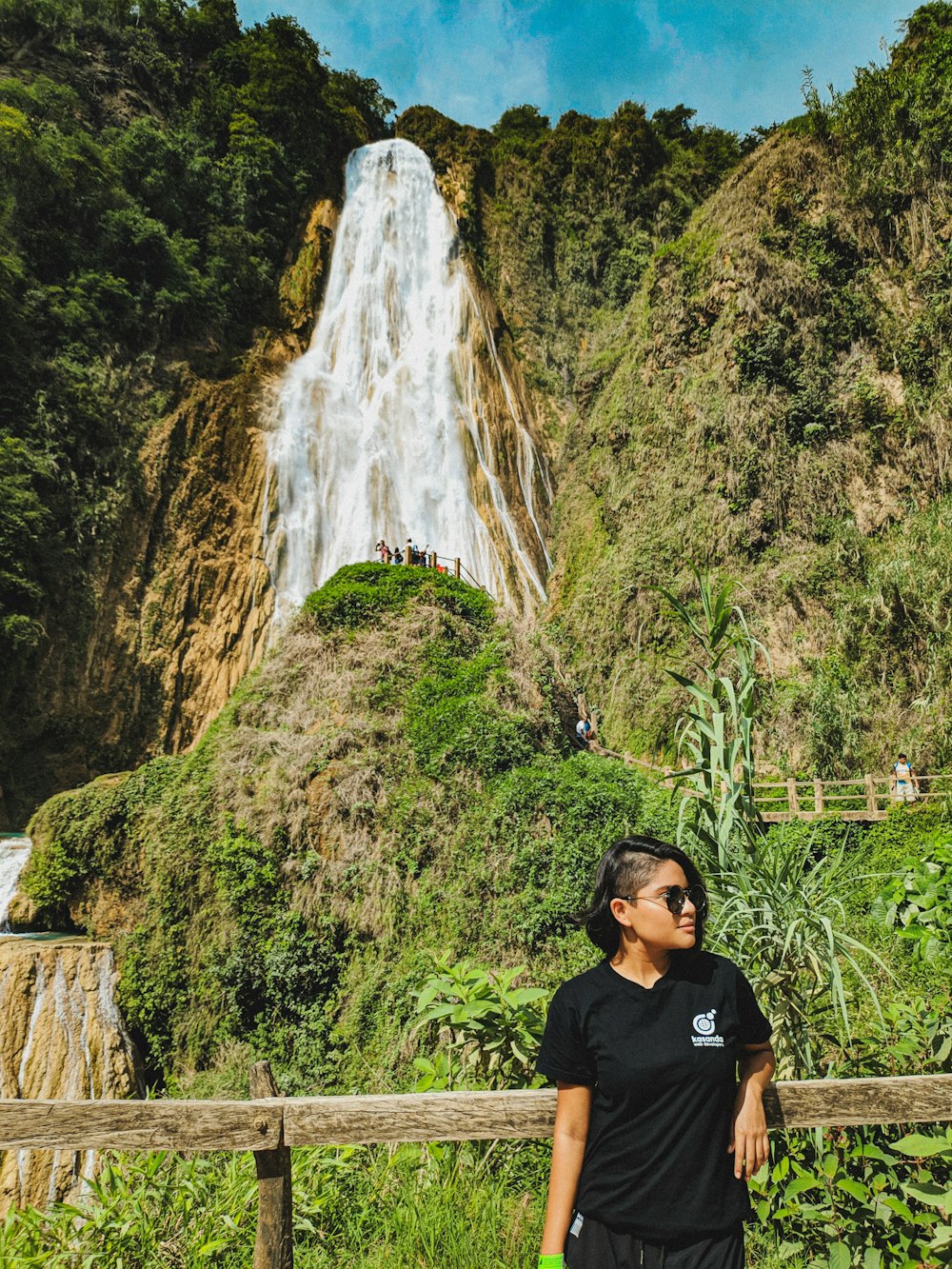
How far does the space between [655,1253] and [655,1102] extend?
13.4 inches

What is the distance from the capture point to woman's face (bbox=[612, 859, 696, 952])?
1942 mm

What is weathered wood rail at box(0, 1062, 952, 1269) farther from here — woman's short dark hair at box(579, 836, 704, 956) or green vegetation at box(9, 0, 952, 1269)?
woman's short dark hair at box(579, 836, 704, 956)

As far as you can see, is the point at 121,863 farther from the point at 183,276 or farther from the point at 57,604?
the point at 183,276

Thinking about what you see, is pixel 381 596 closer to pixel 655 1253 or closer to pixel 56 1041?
pixel 56 1041

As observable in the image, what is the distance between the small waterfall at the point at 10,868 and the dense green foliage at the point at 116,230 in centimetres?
→ 560

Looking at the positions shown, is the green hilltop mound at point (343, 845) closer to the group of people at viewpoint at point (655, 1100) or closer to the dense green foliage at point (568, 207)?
the group of people at viewpoint at point (655, 1100)

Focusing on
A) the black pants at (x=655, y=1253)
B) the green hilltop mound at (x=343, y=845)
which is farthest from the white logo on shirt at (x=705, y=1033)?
the green hilltop mound at (x=343, y=845)

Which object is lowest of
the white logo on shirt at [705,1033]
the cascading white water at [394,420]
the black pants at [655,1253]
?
the black pants at [655,1253]

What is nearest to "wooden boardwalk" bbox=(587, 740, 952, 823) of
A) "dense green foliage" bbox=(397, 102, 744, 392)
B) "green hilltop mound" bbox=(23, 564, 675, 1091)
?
"green hilltop mound" bbox=(23, 564, 675, 1091)

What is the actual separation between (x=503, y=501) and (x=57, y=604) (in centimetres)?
1449

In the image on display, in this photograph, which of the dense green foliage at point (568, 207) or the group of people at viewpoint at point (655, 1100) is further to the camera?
the dense green foliage at point (568, 207)

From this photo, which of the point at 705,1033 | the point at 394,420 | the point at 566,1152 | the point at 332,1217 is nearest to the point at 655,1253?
the point at 566,1152

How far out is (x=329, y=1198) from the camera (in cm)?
345

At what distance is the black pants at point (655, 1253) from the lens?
175 centimetres
